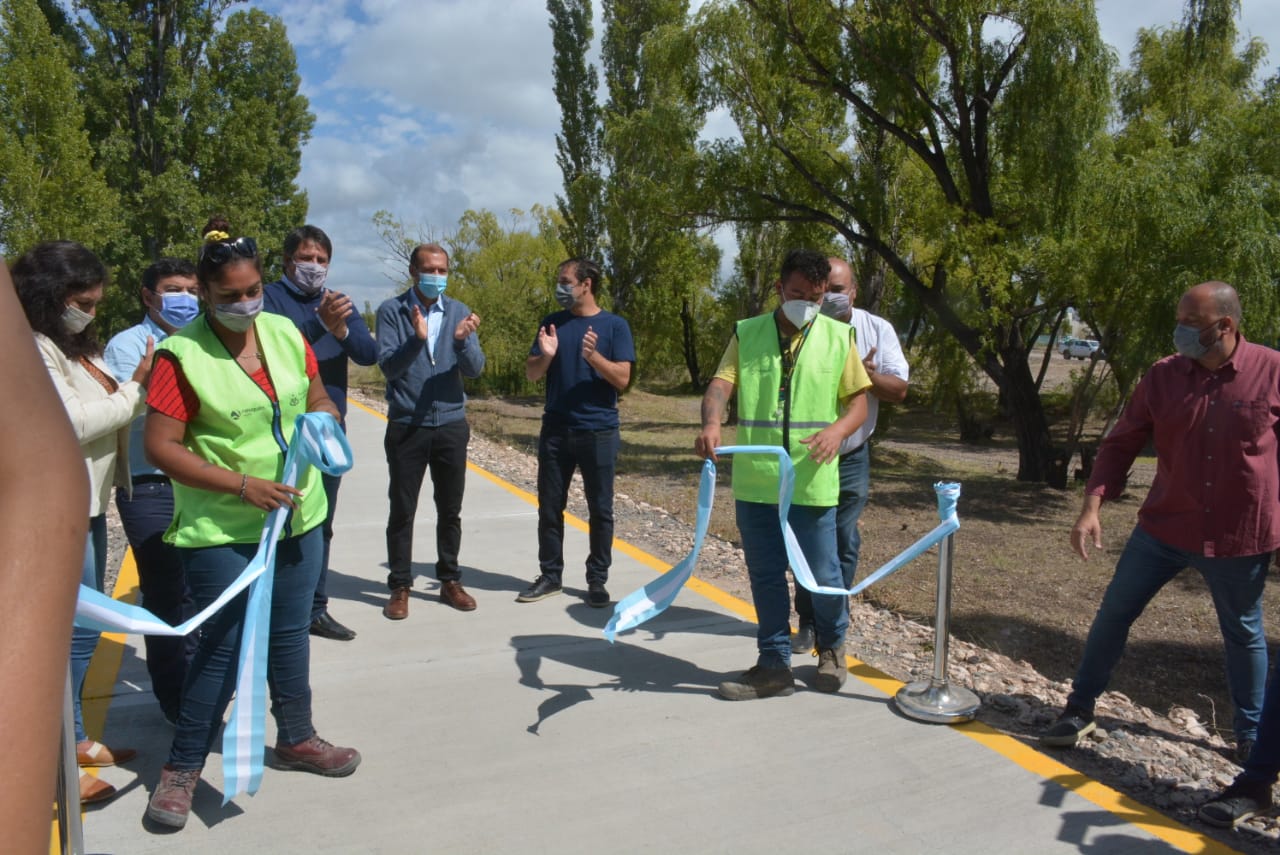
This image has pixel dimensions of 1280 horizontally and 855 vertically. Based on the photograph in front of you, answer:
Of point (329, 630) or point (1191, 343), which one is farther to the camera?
point (329, 630)

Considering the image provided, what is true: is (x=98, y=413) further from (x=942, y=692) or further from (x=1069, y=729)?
(x=1069, y=729)

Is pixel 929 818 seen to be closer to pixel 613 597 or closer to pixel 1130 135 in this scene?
pixel 613 597

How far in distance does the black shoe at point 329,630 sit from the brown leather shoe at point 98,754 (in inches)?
58.7

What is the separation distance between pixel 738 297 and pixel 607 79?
7.75m

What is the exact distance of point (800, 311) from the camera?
4.35 m

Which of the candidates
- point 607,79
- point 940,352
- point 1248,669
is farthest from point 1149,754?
point 607,79

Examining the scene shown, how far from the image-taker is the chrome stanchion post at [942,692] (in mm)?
4227

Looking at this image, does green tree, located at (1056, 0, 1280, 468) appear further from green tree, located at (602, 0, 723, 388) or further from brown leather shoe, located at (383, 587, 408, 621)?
brown leather shoe, located at (383, 587, 408, 621)

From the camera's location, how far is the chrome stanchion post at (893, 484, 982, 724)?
423cm

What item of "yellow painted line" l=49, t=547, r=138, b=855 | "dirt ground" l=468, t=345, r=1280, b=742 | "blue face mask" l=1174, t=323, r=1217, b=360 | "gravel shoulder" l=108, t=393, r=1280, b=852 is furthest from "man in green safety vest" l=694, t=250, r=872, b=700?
"yellow painted line" l=49, t=547, r=138, b=855

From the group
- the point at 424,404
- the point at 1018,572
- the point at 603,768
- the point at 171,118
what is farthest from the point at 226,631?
the point at 171,118

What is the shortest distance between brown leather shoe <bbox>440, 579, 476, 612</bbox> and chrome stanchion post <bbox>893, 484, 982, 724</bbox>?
268 cm

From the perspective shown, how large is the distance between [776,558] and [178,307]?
306cm

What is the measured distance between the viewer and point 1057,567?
8336 millimetres
